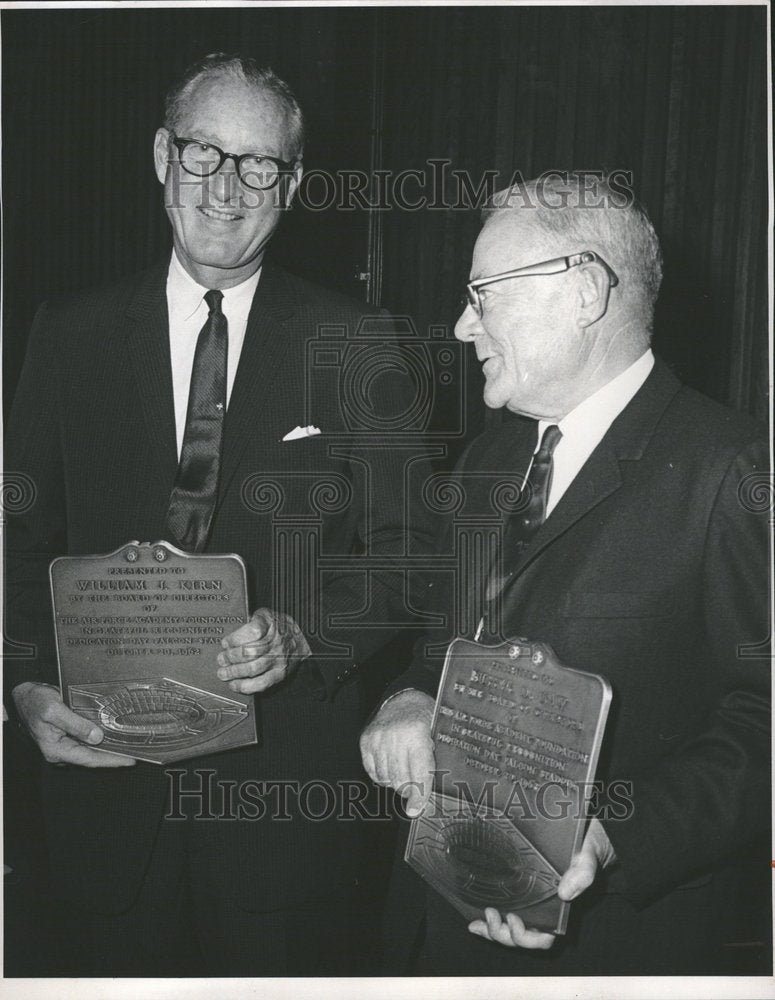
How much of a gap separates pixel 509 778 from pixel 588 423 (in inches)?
29.8

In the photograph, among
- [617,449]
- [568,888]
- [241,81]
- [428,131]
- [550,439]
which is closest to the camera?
[568,888]

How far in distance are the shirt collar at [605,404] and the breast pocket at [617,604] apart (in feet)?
1.08

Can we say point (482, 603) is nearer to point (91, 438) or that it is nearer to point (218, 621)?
point (218, 621)

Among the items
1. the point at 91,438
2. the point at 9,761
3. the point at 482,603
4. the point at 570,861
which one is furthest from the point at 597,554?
the point at 9,761

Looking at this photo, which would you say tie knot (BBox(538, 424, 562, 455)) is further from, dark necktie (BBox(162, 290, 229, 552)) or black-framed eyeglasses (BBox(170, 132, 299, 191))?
black-framed eyeglasses (BBox(170, 132, 299, 191))

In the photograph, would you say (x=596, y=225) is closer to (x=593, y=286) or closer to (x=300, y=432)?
(x=593, y=286)

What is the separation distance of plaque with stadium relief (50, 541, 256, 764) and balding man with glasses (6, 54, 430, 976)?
0.05m

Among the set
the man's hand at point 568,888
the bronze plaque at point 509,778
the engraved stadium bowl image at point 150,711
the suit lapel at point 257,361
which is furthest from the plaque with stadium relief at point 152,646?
the man's hand at point 568,888

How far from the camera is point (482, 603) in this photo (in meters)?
2.30

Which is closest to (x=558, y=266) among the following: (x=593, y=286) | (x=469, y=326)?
(x=593, y=286)

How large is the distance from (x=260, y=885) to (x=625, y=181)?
1869mm

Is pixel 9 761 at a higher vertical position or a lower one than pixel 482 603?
lower

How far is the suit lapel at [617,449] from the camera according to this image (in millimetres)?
2086

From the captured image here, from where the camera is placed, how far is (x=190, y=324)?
240 centimetres
